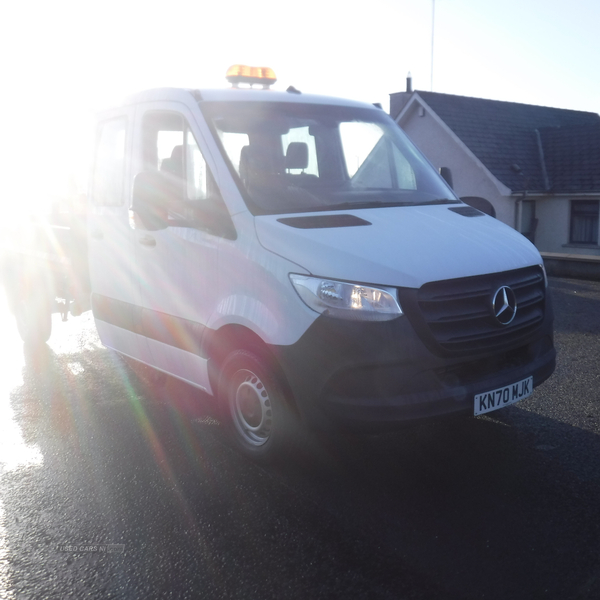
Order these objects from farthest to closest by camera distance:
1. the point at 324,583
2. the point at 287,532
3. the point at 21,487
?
the point at 21,487, the point at 287,532, the point at 324,583

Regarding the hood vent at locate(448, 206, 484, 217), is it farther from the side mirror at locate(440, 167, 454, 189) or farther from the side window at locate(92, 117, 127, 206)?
the side window at locate(92, 117, 127, 206)

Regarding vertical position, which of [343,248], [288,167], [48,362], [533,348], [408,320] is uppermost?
[288,167]

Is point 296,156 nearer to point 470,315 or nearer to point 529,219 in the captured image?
point 470,315

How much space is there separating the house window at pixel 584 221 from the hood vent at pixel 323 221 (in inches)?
986

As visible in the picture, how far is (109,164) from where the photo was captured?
5.63 metres

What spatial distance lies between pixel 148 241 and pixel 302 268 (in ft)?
5.46

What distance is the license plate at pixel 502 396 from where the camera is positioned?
3854 millimetres

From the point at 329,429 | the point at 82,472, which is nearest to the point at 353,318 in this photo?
the point at 329,429

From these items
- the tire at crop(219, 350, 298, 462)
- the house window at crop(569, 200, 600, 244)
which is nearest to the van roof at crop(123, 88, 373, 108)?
the tire at crop(219, 350, 298, 462)

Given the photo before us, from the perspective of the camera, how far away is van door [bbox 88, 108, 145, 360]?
210 inches

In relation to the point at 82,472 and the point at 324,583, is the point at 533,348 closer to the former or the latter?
the point at 324,583

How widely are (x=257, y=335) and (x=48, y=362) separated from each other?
13.8ft

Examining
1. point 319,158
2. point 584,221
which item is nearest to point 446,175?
point 319,158

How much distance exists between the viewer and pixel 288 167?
4.72 meters
